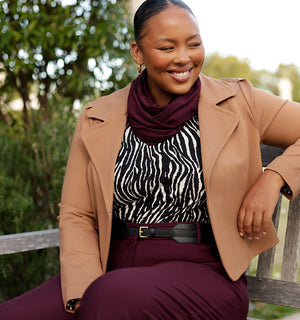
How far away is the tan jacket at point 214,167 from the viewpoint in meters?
1.94

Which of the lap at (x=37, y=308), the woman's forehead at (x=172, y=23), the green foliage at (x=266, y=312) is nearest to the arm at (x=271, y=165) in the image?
the woman's forehead at (x=172, y=23)

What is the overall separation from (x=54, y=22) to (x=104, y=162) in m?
2.20

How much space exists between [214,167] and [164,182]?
203 mm

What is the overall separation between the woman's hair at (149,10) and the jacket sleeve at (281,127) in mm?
442

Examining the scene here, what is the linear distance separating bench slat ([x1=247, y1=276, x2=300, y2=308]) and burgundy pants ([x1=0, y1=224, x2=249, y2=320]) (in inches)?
12.1

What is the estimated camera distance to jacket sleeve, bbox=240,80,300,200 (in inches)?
76.8

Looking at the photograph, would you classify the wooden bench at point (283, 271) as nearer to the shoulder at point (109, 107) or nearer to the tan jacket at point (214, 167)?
the tan jacket at point (214, 167)

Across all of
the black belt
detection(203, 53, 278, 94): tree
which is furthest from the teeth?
detection(203, 53, 278, 94): tree

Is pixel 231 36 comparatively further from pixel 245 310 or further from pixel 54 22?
pixel 245 310

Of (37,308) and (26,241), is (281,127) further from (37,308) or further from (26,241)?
(26,241)

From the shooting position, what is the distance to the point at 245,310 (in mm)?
1945

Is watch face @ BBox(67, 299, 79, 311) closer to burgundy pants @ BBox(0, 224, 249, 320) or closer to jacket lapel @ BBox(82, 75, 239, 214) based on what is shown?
burgundy pants @ BBox(0, 224, 249, 320)

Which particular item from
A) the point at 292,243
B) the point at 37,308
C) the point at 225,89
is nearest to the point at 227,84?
the point at 225,89

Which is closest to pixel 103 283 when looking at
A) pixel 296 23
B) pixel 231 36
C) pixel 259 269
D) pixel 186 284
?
pixel 186 284
